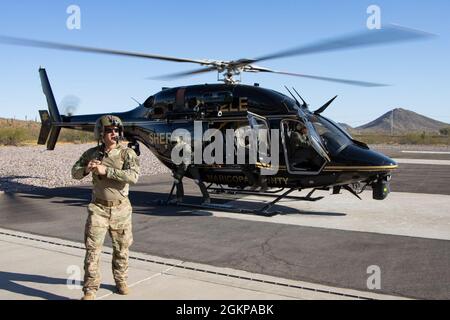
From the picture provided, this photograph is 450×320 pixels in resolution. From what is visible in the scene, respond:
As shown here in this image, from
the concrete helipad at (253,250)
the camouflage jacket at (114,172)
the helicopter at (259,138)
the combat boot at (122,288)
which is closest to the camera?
the camouflage jacket at (114,172)

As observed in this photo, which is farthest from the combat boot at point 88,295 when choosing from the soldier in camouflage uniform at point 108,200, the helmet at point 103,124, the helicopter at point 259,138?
the helicopter at point 259,138

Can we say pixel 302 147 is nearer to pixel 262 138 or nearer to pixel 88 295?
pixel 262 138

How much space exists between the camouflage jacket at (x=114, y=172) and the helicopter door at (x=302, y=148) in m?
5.17

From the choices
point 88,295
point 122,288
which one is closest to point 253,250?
point 122,288

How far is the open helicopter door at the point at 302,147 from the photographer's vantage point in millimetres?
8953

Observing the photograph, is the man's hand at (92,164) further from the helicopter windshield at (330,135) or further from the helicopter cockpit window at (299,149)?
the helicopter windshield at (330,135)

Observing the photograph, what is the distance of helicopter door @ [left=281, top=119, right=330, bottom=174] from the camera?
8953 mm

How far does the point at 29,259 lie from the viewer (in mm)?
5977

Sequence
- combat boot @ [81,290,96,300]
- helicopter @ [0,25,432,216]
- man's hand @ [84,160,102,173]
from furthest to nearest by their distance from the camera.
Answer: helicopter @ [0,25,432,216]
combat boot @ [81,290,96,300]
man's hand @ [84,160,102,173]

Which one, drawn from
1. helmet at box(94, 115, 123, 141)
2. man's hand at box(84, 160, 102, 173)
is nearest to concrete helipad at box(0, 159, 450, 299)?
man's hand at box(84, 160, 102, 173)

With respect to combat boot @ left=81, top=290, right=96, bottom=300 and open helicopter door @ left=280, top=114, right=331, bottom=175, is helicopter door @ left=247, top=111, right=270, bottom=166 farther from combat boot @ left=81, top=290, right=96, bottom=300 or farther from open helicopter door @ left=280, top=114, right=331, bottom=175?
combat boot @ left=81, top=290, right=96, bottom=300

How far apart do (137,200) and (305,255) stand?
21.1 feet
